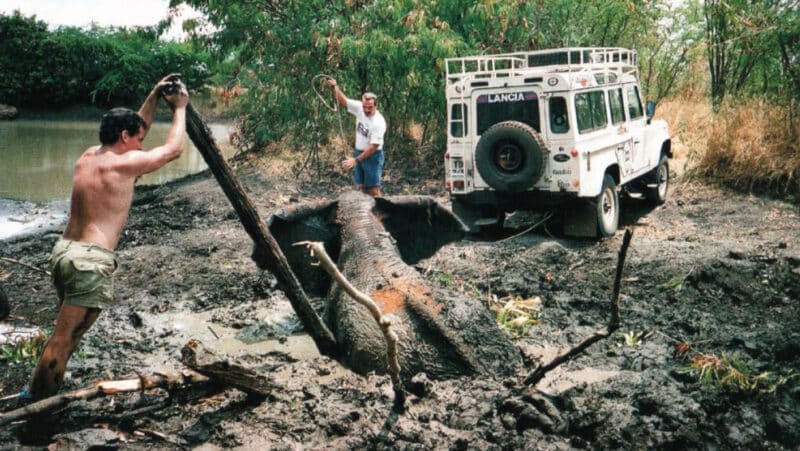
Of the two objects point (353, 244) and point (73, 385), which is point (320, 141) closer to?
point (353, 244)

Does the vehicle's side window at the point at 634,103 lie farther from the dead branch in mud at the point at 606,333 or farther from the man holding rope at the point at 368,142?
the dead branch in mud at the point at 606,333

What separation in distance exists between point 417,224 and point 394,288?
1.50m

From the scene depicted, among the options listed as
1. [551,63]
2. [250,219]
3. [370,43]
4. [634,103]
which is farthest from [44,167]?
[250,219]

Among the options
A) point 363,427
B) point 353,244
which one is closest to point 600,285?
point 353,244

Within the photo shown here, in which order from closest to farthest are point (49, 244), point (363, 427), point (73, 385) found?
1. point (363, 427)
2. point (73, 385)
3. point (49, 244)

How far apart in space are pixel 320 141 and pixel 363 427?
12.0 meters

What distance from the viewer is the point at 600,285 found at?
7.49 m

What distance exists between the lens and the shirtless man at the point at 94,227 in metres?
4.09

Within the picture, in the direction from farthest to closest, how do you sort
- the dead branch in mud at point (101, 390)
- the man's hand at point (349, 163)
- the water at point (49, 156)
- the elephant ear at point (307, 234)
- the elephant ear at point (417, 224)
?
1. the water at point (49, 156)
2. the man's hand at point (349, 163)
3. the elephant ear at point (417, 224)
4. the elephant ear at point (307, 234)
5. the dead branch in mud at point (101, 390)

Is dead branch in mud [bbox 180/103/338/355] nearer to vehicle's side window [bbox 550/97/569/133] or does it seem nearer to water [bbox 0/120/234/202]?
vehicle's side window [bbox 550/97/569/133]

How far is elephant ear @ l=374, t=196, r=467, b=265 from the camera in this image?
21.5 feet

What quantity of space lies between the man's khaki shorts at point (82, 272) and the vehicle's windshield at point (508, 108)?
6.13 meters

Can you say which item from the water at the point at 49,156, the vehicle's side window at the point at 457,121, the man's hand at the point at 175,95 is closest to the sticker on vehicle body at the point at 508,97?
the vehicle's side window at the point at 457,121

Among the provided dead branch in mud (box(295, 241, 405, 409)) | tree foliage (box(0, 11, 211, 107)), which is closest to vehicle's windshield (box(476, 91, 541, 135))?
dead branch in mud (box(295, 241, 405, 409))
